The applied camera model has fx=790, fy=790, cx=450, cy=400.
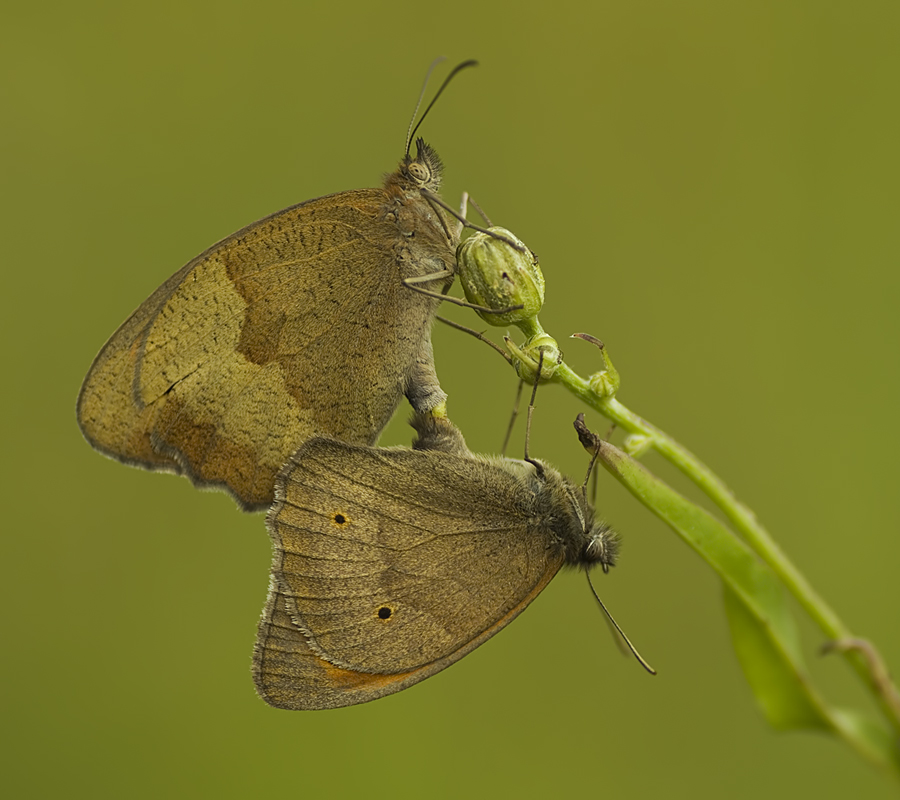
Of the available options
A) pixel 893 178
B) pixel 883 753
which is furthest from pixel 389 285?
pixel 893 178

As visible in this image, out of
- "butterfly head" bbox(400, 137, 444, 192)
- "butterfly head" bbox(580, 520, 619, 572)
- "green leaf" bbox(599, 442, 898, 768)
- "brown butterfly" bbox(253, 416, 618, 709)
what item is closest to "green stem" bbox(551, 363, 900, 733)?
"green leaf" bbox(599, 442, 898, 768)

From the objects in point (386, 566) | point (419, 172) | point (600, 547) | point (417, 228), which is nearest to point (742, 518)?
point (600, 547)

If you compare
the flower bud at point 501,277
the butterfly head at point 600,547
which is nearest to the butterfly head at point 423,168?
the flower bud at point 501,277

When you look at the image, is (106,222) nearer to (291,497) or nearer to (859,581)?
(291,497)

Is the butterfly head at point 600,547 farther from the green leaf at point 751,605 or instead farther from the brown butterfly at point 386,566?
the green leaf at point 751,605

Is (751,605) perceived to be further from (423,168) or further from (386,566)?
(423,168)

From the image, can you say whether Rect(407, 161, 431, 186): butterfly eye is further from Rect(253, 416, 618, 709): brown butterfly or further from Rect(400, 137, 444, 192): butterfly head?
Rect(253, 416, 618, 709): brown butterfly
